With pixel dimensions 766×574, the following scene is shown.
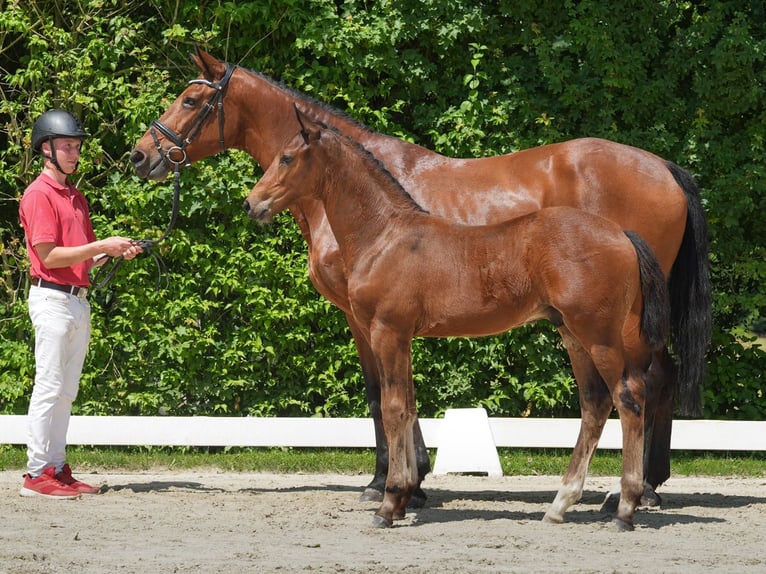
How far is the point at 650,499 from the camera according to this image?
6629 mm

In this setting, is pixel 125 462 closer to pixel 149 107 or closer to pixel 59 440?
pixel 59 440

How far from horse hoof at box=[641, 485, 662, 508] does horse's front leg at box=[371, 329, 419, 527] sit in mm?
1656

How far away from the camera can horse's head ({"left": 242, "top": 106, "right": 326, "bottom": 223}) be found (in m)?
5.81

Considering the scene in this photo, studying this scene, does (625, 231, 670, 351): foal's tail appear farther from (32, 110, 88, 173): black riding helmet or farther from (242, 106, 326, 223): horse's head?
(32, 110, 88, 173): black riding helmet

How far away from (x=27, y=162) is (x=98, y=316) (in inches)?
53.9

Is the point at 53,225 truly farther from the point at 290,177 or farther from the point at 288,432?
the point at 288,432

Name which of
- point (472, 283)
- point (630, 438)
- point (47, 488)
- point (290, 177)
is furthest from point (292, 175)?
point (47, 488)

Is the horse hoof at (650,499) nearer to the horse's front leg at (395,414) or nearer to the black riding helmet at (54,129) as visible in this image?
the horse's front leg at (395,414)

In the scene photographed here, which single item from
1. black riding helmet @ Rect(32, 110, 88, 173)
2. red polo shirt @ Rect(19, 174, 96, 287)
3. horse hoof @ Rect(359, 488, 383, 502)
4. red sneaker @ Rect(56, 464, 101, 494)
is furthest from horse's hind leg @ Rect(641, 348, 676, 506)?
black riding helmet @ Rect(32, 110, 88, 173)

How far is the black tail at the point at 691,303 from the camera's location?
21.7ft

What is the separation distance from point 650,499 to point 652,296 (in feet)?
5.21

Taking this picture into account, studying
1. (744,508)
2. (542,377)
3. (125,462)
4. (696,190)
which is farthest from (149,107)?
(744,508)

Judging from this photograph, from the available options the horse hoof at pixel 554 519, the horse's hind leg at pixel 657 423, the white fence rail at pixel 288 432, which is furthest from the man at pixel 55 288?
the horse's hind leg at pixel 657 423

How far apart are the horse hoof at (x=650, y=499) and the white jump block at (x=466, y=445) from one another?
153 centimetres
